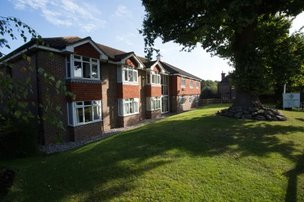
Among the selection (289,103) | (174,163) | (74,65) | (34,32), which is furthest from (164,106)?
(34,32)

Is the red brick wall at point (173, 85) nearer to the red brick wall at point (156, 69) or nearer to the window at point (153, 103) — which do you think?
the window at point (153, 103)

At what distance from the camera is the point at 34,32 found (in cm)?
222

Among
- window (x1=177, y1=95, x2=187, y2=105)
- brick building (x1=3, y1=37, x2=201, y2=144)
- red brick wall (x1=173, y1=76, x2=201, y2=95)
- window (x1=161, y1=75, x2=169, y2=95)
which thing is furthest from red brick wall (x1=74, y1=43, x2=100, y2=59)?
window (x1=177, y1=95, x2=187, y2=105)

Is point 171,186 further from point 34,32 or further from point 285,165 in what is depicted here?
point 34,32

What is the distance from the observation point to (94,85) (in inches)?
604

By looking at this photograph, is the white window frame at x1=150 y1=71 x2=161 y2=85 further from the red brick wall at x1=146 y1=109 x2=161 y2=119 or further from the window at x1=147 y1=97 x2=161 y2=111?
the red brick wall at x1=146 y1=109 x2=161 y2=119

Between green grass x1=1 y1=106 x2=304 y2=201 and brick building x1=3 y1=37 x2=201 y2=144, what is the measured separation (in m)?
3.88

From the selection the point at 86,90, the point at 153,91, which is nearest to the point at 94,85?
the point at 86,90

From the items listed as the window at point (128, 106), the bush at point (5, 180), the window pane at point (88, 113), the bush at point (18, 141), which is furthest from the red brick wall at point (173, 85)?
the bush at point (5, 180)

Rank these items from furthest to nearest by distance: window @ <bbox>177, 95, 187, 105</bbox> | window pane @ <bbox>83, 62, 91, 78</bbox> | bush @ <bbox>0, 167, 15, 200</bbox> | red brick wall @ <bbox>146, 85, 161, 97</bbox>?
window @ <bbox>177, 95, 187, 105</bbox> → red brick wall @ <bbox>146, 85, 161, 97</bbox> → window pane @ <bbox>83, 62, 91, 78</bbox> → bush @ <bbox>0, 167, 15, 200</bbox>

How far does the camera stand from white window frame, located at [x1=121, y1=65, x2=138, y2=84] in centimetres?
1891

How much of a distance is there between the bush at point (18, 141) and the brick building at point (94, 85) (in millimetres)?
975

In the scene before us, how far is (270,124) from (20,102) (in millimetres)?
12455

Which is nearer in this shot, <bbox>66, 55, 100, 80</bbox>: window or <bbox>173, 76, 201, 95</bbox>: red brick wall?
<bbox>66, 55, 100, 80</bbox>: window
